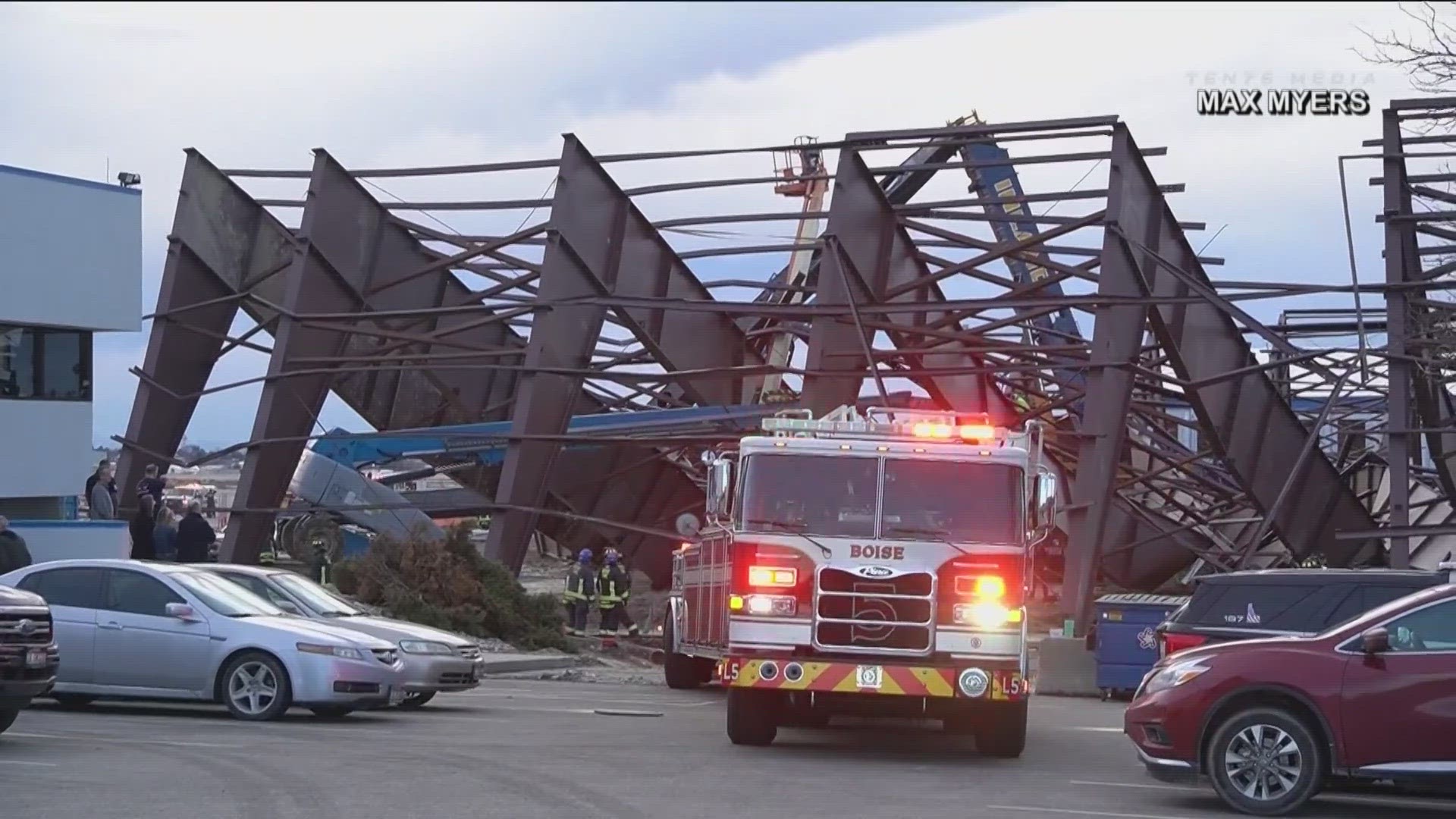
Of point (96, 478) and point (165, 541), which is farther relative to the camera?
point (165, 541)

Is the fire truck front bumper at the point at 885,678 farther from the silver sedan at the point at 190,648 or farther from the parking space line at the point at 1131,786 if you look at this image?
the silver sedan at the point at 190,648

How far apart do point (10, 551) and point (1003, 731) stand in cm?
1085

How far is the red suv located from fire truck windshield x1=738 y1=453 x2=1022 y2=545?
2663mm

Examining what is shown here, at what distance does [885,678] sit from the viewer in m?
14.4

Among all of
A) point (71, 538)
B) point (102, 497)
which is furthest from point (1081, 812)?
point (71, 538)

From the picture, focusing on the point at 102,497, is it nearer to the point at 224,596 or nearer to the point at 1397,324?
the point at 224,596

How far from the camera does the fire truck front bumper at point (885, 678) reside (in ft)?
47.0

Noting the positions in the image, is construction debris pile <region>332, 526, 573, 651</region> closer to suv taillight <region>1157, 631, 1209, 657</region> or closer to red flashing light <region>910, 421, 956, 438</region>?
suv taillight <region>1157, 631, 1209, 657</region>

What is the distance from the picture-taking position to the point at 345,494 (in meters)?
39.7

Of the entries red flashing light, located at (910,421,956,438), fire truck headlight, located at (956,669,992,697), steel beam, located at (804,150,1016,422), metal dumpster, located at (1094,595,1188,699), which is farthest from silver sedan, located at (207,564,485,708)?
steel beam, located at (804,150,1016,422)

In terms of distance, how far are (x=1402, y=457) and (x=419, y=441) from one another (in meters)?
20.7

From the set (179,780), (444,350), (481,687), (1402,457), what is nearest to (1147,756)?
(179,780)

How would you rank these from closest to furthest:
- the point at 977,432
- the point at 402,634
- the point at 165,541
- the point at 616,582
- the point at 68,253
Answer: the point at 977,432, the point at 402,634, the point at 165,541, the point at 68,253, the point at 616,582

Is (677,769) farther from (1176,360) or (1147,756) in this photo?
(1176,360)
